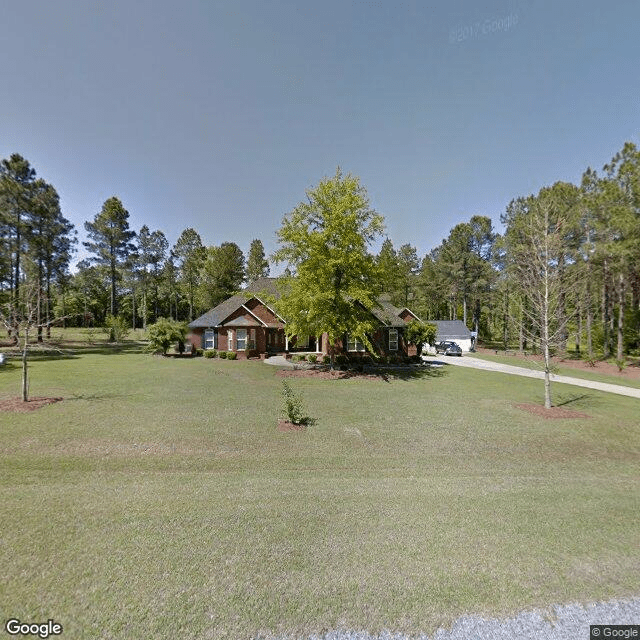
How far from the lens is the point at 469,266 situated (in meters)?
46.0

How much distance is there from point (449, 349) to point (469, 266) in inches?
628

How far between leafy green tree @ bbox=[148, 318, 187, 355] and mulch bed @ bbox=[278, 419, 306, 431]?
21.3m

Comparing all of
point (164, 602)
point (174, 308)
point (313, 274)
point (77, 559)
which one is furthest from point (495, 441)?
point (174, 308)

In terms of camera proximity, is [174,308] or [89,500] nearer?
[89,500]

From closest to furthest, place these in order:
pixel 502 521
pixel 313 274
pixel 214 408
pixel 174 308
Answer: pixel 502 521 < pixel 214 408 < pixel 313 274 < pixel 174 308

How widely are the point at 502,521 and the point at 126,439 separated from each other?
943 cm

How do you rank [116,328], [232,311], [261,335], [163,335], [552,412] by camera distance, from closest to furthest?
[552,412] → [163,335] → [261,335] → [232,311] → [116,328]

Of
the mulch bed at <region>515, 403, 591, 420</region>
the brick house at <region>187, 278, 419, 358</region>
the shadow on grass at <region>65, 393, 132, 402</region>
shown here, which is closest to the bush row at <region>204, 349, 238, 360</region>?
the brick house at <region>187, 278, 419, 358</region>

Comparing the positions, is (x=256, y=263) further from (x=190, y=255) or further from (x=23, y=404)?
(x=23, y=404)

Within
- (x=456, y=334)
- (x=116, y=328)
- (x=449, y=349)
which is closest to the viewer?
(x=449, y=349)

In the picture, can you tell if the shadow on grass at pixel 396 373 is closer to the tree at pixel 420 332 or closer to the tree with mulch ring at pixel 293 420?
the tree at pixel 420 332

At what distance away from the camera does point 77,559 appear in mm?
4363

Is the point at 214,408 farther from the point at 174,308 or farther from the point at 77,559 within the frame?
the point at 174,308

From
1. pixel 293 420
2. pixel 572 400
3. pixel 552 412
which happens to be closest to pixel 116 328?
pixel 293 420
